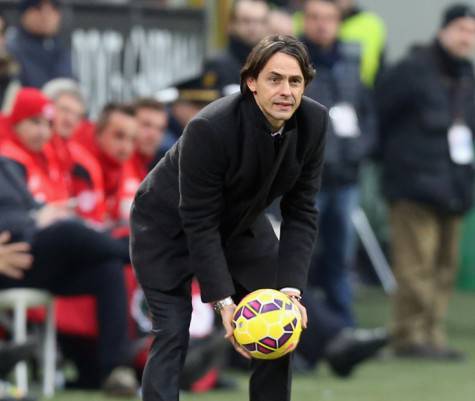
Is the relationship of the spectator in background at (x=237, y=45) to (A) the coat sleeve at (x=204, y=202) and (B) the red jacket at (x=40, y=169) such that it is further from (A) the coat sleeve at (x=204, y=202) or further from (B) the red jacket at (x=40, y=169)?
(A) the coat sleeve at (x=204, y=202)

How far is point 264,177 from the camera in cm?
640

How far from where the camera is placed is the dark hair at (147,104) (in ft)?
34.1

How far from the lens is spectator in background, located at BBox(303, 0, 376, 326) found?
1113cm

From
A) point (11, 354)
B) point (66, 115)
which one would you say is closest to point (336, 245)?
point (66, 115)

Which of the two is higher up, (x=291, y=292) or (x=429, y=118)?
(x=291, y=292)

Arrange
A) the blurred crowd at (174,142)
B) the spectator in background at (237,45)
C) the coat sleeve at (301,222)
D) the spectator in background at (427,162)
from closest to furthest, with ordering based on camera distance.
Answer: the coat sleeve at (301,222), the blurred crowd at (174,142), the spectator in background at (237,45), the spectator in background at (427,162)

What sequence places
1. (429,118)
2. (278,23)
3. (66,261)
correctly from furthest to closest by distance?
(278,23) < (429,118) < (66,261)

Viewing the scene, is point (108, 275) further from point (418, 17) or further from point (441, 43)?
point (418, 17)

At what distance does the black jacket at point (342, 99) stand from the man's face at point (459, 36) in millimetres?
655

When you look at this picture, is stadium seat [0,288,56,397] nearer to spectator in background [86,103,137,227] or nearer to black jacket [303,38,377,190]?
spectator in background [86,103,137,227]

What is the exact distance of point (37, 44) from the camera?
10.9 m

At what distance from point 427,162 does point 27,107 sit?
10.9 ft

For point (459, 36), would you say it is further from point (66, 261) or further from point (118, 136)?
point (66, 261)

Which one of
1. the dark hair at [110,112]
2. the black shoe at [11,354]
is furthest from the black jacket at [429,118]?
the black shoe at [11,354]
